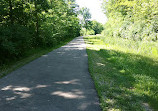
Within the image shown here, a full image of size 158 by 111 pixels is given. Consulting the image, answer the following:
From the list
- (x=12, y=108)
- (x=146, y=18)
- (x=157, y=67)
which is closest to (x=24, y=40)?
(x=12, y=108)

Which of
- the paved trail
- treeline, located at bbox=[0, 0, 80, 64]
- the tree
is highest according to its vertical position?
the tree

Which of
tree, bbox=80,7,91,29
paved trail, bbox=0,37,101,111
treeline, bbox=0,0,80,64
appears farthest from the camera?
tree, bbox=80,7,91,29

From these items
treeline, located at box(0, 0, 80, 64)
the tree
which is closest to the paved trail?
treeline, located at box(0, 0, 80, 64)

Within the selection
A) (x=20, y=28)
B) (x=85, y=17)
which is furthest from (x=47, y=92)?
(x=85, y=17)

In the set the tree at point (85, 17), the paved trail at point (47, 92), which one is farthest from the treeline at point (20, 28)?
the tree at point (85, 17)

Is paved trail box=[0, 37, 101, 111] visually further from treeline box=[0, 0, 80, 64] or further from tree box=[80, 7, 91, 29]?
tree box=[80, 7, 91, 29]

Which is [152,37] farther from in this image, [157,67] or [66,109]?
Answer: [66,109]

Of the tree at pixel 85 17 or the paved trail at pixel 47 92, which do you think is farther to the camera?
the tree at pixel 85 17

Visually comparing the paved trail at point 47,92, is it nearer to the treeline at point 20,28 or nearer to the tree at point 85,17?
the treeline at point 20,28

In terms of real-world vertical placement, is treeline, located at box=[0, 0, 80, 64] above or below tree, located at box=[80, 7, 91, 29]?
below

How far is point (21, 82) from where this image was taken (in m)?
4.88

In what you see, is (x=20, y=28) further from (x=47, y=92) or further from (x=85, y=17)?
(x=85, y=17)

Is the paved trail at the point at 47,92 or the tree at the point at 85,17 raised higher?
the tree at the point at 85,17

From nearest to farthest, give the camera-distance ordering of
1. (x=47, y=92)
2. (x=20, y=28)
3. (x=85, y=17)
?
(x=47, y=92)
(x=20, y=28)
(x=85, y=17)
